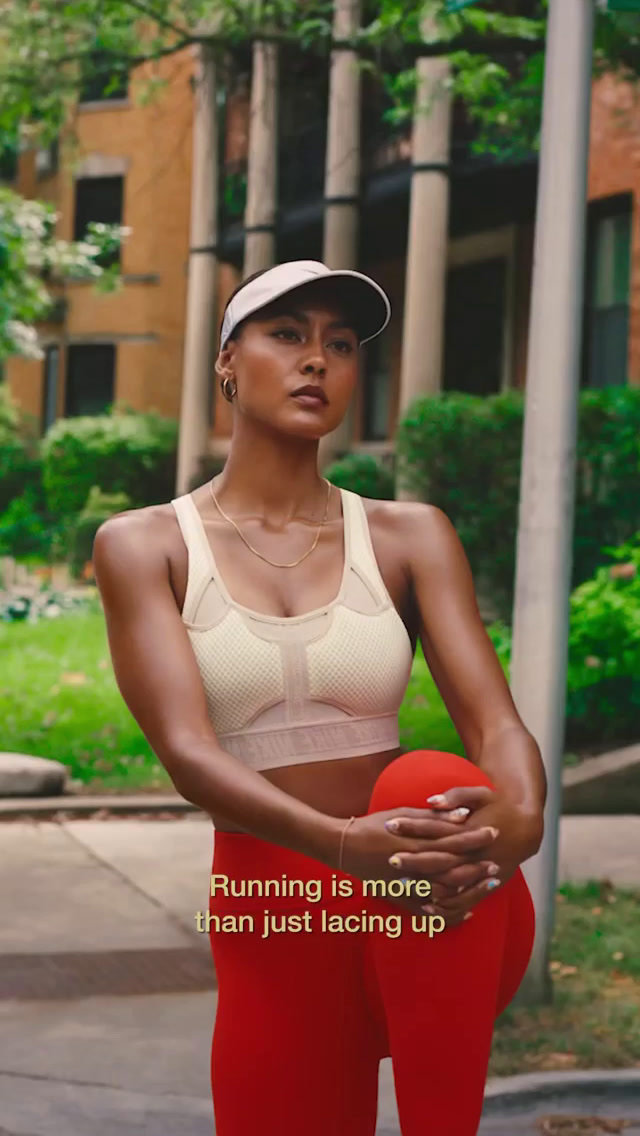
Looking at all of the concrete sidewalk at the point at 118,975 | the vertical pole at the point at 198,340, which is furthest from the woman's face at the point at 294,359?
the vertical pole at the point at 198,340

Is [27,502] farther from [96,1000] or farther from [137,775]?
[96,1000]

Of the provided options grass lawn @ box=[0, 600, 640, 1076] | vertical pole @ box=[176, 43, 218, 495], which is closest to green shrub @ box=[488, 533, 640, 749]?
grass lawn @ box=[0, 600, 640, 1076]

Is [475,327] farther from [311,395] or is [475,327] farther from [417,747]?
[311,395]

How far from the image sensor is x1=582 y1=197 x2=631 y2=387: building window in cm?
1571

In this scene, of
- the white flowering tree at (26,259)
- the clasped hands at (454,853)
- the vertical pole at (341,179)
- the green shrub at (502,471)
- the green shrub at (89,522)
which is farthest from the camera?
the green shrub at (89,522)

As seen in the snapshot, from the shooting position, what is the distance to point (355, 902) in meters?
2.52

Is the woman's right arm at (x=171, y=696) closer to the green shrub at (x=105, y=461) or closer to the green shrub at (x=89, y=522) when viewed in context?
the green shrub at (x=89, y=522)

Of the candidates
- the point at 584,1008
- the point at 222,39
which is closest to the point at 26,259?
the point at 222,39

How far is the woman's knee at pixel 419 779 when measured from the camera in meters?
2.31

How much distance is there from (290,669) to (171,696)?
200 mm

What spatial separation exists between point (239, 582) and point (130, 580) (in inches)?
6.8

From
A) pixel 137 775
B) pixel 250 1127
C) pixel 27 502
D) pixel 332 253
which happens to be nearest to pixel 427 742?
pixel 137 775

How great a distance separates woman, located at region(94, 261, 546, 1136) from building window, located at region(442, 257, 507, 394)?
53.6ft

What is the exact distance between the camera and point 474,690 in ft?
8.59
